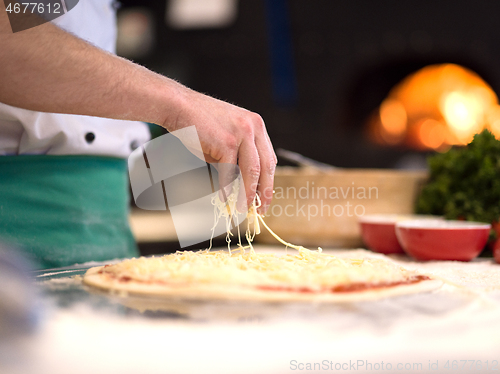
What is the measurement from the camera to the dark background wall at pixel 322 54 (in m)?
2.98

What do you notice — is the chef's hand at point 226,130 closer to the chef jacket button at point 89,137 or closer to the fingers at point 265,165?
the fingers at point 265,165

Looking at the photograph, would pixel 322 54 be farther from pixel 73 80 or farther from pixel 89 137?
pixel 73 80

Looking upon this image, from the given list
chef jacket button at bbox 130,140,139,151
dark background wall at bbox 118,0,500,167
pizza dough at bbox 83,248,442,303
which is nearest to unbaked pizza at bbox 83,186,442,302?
pizza dough at bbox 83,248,442,303

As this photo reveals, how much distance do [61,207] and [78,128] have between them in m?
0.20

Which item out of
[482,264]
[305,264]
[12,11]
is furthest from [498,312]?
[12,11]

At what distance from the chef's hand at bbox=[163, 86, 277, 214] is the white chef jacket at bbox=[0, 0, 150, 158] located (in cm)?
32

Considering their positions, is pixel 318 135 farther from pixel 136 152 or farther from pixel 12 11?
pixel 12 11

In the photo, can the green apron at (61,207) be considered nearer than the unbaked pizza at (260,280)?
No

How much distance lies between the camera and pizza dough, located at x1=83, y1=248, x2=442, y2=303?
0.55 metres

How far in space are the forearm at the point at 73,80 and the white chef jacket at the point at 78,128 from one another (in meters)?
0.23

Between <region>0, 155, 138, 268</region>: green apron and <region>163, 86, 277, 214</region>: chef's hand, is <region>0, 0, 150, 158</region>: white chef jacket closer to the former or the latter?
<region>0, 155, 138, 268</region>: green apron

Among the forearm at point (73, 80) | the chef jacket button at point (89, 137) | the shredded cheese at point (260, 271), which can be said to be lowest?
the shredded cheese at point (260, 271)

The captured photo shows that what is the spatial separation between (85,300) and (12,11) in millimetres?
441

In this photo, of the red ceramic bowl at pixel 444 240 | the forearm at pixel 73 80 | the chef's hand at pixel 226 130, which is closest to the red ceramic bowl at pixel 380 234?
the red ceramic bowl at pixel 444 240
